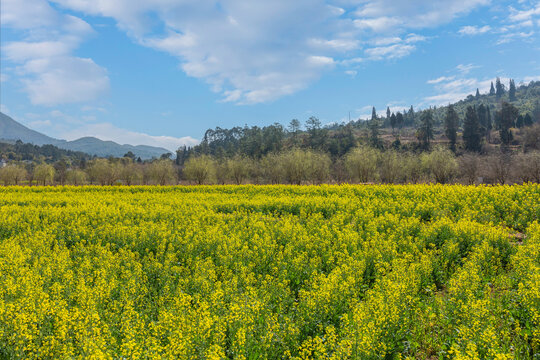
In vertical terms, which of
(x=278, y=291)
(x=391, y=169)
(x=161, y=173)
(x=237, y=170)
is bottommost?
(x=278, y=291)

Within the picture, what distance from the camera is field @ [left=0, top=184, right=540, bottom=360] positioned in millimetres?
5008

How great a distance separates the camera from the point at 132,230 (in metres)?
12.5

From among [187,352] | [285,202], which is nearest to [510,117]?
[285,202]

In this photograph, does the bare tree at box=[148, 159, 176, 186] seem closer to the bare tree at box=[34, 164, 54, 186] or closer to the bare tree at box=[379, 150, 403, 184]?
the bare tree at box=[34, 164, 54, 186]

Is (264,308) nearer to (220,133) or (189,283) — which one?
(189,283)

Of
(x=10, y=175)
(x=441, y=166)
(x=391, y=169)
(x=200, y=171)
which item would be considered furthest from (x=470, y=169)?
(x=10, y=175)

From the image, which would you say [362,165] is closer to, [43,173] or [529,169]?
[529,169]

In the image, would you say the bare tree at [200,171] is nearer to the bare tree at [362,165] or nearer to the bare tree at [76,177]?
the bare tree at [362,165]

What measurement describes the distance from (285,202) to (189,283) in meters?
12.3

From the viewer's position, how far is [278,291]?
733cm

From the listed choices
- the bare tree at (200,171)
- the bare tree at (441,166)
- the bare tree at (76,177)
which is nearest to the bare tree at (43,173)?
the bare tree at (76,177)

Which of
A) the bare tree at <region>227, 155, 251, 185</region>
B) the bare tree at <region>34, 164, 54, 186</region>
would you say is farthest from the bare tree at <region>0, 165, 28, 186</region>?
the bare tree at <region>227, 155, 251, 185</region>

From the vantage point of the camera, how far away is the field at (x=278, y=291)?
16.4ft

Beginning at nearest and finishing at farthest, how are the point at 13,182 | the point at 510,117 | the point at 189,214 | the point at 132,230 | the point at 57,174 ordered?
the point at 132,230 → the point at 189,214 → the point at 13,182 → the point at 57,174 → the point at 510,117
